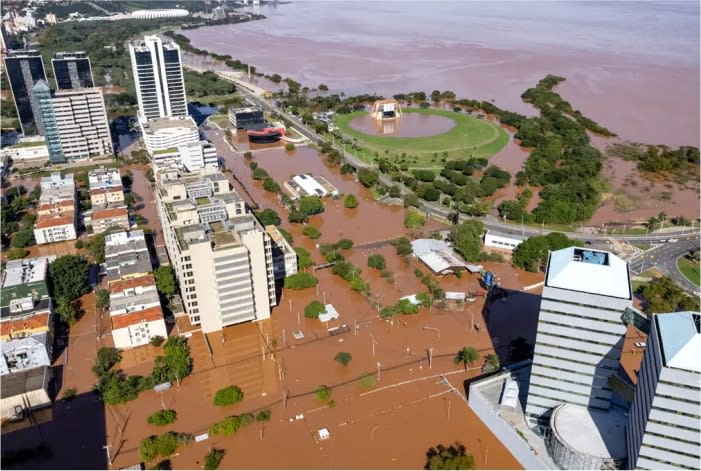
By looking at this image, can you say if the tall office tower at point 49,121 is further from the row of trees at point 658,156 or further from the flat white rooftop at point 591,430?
the row of trees at point 658,156

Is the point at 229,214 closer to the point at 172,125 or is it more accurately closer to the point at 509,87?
the point at 172,125

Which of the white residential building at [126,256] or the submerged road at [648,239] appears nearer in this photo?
the white residential building at [126,256]

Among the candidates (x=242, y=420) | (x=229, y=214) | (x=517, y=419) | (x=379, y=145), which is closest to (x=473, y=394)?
(x=517, y=419)

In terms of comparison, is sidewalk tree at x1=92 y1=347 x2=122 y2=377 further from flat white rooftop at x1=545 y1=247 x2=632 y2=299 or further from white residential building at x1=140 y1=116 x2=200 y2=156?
white residential building at x1=140 y1=116 x2=200 y2=156

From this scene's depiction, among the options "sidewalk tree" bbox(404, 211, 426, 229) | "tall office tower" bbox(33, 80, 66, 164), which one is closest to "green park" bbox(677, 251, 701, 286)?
"sidewalk tree" bbox(404, 211, 426, 229)

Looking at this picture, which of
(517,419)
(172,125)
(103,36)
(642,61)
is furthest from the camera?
(103,36)

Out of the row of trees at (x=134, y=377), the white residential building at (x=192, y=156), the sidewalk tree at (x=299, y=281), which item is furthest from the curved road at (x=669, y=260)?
the white residential building at (x=192, y=156)
